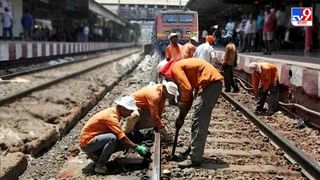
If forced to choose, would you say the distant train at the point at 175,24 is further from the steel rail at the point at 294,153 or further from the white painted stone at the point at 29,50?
the steel rail at the point at 294,153

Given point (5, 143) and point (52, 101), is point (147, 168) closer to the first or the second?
point (5, 143)

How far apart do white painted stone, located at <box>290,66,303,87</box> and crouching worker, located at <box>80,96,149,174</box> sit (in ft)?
16.3

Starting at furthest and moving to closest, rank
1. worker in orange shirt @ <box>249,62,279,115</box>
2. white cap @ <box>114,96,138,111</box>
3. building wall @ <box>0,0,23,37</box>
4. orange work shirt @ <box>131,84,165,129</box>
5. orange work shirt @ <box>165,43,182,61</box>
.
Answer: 1. building wall @ <box>0,0,23,37</box>
2. orange work shirt @ <box>165,43,182,61</box>
3. worker in orange shirt @ <box>249,62,279,115</box>
4. orange work shirt @ <box>131,84,165,129</box>
5. white cap @ <box>114,96,138,111</box>

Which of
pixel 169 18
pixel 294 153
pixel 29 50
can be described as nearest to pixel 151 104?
pixel 294 153

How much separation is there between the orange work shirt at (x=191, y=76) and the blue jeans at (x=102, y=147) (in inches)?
38.9

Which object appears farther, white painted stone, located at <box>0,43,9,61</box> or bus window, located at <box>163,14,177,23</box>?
bus window, located at <box>163,14,177,23</box>

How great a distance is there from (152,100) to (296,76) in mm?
4981

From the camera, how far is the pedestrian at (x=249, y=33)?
23.5 meters

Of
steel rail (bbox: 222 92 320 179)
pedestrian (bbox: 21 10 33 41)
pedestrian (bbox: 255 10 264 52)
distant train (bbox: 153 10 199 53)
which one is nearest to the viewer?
steel rail (bbox: 222 92 320 179)

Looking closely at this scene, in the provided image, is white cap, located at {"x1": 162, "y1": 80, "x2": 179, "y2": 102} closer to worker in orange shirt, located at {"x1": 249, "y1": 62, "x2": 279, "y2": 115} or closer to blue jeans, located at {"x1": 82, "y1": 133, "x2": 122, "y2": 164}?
blue jeans, located at {"x1": 82, "y1": 133, "x2": 122, "y2": 164}

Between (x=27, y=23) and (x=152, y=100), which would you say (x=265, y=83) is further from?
(x=27, y=23)

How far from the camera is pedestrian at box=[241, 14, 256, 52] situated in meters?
23.5

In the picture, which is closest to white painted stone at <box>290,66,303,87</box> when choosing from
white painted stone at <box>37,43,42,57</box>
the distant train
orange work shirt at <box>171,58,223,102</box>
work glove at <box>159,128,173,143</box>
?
work glove at <box>159,128,173,143</box>

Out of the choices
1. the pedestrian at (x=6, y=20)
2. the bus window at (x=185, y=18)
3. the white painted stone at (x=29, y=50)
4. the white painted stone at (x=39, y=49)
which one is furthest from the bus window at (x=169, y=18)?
the pedestrian at (x=6, y=20)
